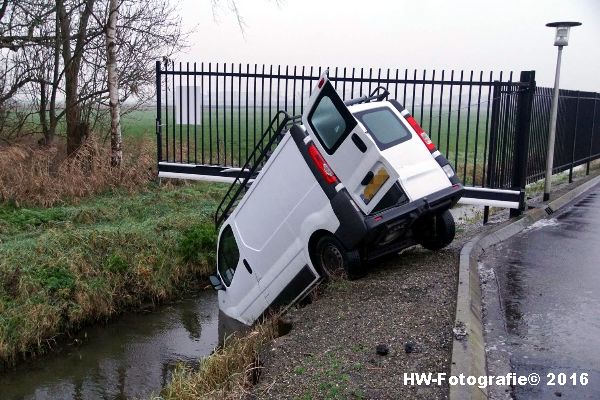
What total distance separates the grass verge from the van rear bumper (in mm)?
4717

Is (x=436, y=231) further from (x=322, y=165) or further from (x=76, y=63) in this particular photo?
(x=76, y=63)

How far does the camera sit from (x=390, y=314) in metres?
5.62

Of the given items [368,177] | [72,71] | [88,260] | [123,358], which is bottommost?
[123,358]

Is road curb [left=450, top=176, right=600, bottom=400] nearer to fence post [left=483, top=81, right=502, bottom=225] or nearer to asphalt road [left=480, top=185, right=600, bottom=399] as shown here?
asphalt road [left=480, top=185, right=600, bottom=399]

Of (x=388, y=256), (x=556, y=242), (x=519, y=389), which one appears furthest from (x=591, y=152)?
(x=519, y=389)

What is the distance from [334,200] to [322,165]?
16.9 inches

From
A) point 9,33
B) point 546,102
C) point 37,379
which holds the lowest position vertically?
point 37,379

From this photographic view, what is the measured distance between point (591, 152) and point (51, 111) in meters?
14.3

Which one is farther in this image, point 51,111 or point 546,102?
point 51,111

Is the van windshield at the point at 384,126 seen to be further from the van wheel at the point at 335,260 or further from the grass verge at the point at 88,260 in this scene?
the grass verge at the point at 88,260

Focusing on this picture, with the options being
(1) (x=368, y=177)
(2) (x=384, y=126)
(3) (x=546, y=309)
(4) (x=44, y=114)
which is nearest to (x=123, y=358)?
(1) (x=368, y=177)

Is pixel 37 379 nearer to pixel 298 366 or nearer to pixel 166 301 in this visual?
pixel 166 301

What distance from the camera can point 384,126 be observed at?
6941 millimetres

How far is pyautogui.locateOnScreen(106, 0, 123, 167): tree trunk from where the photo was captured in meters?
13.5
